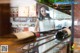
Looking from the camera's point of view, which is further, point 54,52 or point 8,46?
point 54,52

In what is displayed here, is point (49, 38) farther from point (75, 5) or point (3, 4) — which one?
point (3, 4)

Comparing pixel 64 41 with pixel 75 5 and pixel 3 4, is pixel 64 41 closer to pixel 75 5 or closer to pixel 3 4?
pixel 75 5

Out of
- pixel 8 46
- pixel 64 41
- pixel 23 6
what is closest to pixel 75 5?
pixel 64 41

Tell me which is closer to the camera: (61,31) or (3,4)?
(3,4)

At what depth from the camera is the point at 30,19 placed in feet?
3.68

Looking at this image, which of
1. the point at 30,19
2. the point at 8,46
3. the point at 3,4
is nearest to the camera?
the point at 3,4

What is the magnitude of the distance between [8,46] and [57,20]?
52 centimetres

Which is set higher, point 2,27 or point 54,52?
point 2,27

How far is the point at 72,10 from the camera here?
1.18 m

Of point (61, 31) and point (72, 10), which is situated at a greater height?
point (72, 10)

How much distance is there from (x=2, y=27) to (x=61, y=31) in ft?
2.00

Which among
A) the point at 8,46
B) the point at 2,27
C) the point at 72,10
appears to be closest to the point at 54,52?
the point at 72,10

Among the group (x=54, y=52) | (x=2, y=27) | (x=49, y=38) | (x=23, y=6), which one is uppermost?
(x=23, y=6)

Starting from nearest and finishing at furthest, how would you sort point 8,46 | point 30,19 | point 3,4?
point 3,4
point 8,46
point 30,19
